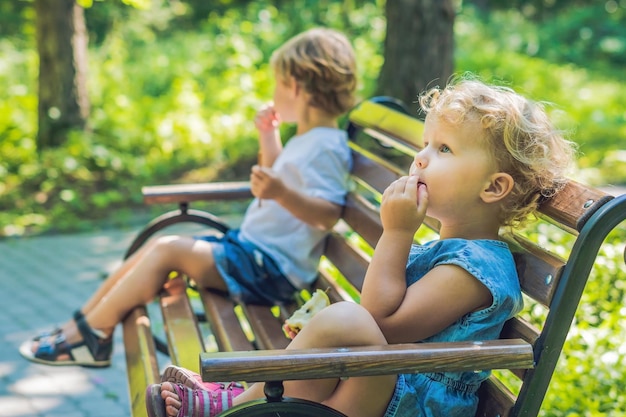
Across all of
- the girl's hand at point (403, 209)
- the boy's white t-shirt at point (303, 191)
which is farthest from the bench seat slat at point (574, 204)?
the boy's white t-shirt at point (303, 191)

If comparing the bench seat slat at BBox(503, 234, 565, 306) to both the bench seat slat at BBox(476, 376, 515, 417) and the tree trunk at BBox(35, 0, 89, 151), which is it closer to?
the bench seat slat at BBox(476, 376, 515, 417)

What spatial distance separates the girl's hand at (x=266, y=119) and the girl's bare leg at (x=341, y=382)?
1.82 metres

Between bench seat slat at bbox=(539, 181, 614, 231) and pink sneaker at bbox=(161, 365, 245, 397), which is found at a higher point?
bench seat slat at bbox=(539, 181, 614, 231)

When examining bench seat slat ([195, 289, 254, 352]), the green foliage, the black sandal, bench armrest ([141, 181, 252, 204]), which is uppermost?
bench armrest ([141, 181, 252, 204])

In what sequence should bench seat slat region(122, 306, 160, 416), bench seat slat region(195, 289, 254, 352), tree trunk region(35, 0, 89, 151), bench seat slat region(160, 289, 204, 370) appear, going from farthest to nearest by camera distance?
tree trunk region(35, 0, 89, 151) → bench seat slat region(195, 289, 254, 352) → bench seat slat region(160, 289, 204, 370) → bench seat slat region(122, 306, 160, 416)

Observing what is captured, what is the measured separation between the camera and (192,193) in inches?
156

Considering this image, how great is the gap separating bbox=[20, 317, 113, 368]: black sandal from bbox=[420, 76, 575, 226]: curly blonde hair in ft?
5.79

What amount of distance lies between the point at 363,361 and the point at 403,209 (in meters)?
0.47

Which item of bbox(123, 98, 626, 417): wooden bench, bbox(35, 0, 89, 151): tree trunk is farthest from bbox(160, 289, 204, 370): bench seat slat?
bbox(35, 0, 89, 151): tree trunk

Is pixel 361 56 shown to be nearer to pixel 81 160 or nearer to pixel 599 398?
pixel 81 160

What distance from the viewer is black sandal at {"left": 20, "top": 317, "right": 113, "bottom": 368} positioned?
3459mm

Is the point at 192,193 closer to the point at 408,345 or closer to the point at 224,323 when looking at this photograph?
the point at 224,323

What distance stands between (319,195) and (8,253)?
3.31m

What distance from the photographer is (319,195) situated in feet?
11.6
